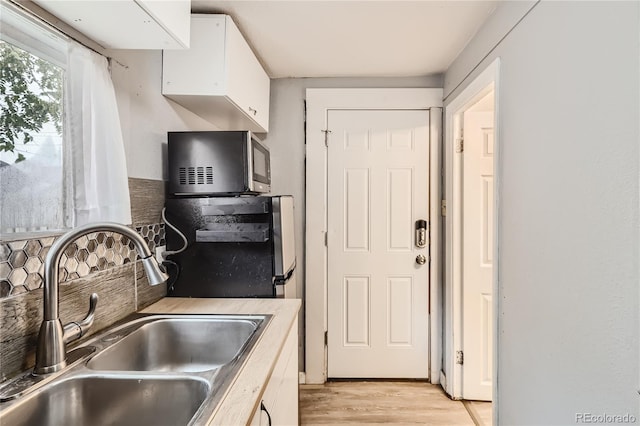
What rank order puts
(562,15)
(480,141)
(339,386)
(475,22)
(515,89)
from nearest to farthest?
(562,15), (515,89), (475,22), (480,141), (339,386)

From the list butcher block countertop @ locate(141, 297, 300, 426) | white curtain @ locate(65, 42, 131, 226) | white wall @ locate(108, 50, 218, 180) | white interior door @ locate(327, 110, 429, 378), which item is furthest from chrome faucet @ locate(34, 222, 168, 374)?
white interior door @ locate(327, 110, 429, 378)

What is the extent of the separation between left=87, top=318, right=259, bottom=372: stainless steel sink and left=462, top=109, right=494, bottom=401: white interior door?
1.55 metres

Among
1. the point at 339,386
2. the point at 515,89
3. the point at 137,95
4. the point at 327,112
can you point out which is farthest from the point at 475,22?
the point at 339,386

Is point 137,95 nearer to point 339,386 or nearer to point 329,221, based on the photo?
point 329,221

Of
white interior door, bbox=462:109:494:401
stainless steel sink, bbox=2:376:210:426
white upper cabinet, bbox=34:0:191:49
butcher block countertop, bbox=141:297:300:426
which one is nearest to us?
butcher block countertop, bbox=141:297:300:426

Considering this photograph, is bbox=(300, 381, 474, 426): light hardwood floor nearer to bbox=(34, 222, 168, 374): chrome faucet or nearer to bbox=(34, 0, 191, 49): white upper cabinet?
bbox=(34, 222, 168, 374): chrome faucet

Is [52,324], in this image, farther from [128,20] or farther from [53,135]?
[128,20]

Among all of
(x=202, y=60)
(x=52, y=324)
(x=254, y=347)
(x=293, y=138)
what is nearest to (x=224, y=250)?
(x=254, y=347)

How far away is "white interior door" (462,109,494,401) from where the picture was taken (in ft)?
7.39

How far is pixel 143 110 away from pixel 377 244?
1.73 metres

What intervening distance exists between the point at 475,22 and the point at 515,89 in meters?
0.57

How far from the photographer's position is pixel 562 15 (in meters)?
1.15

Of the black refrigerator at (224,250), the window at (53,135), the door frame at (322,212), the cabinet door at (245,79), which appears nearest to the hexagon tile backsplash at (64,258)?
the window at (53,135)

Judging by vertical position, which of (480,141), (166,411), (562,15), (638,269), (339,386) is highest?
(562,15)
